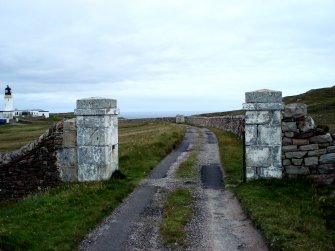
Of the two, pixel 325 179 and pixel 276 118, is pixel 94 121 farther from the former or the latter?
pixel 325 179

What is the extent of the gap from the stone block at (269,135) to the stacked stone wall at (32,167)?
6.30 meters

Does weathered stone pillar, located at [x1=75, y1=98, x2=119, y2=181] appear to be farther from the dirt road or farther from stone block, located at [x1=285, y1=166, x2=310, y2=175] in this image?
stone block, located at [x1=285, y1=166, x2=310, y2=175]

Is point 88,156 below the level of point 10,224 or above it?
above

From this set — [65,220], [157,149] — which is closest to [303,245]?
[65,220]

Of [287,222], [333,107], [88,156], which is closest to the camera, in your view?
[287,222]

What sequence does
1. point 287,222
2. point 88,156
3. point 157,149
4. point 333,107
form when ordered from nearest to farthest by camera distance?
point 287,222 < point 88,156 < point 157,149 < point 333,107

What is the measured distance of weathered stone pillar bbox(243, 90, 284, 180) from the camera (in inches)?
502

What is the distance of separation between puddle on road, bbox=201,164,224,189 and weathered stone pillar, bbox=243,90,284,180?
1.13 m

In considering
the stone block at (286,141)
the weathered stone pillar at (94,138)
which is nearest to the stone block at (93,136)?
the weathered stone pillar at (94,138)

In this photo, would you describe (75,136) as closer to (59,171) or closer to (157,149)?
(59,171)

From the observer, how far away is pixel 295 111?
12.6 m

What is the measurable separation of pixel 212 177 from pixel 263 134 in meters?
2.74

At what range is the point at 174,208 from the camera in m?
10.5

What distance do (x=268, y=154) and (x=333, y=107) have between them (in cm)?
3299
